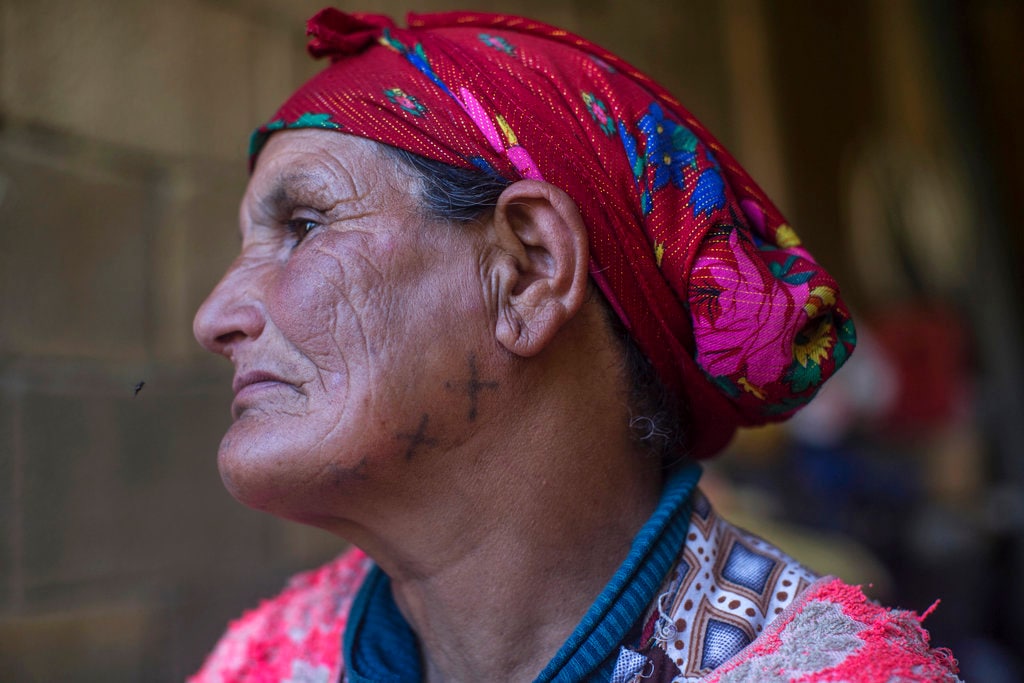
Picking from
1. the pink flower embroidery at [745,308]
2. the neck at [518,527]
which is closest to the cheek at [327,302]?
the neck at [518,527]

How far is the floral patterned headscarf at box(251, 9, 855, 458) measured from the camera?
1.27 meters

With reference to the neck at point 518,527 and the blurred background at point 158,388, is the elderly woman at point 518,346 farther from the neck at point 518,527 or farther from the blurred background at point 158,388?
the blurred background at point 158,388

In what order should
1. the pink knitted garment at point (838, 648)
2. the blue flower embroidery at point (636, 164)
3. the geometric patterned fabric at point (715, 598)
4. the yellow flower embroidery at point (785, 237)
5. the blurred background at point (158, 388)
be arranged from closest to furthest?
the pink knitted garment at point (838, 648)
the geometric patterned fabric at point (715, 598)
the blue flower embroidery at point (636, 164)
the yellow flower embroidery at point (785, 237)
the blurred background at point (158, 388)

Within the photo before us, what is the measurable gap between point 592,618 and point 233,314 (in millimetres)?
706

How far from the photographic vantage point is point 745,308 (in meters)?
1.24

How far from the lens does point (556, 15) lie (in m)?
3.97

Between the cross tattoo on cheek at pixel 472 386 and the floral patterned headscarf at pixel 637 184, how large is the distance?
245mm

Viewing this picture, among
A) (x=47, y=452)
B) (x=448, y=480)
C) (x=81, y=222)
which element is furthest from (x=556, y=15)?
(x=448, y=480)

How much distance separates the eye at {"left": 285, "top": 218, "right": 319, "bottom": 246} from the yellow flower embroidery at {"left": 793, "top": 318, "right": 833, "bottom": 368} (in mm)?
784

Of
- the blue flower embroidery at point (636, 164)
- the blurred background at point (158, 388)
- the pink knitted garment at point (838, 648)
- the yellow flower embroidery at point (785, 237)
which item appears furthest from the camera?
the blurred background at point (158, 388)

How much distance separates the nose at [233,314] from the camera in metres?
1.30

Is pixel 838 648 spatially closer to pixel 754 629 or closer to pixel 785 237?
pixel 754 629

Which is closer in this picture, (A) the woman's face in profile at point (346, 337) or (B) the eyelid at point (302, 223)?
(A) the woman's face in profile at point (346, 337)

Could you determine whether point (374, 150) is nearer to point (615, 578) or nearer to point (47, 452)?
point (615, 578)
